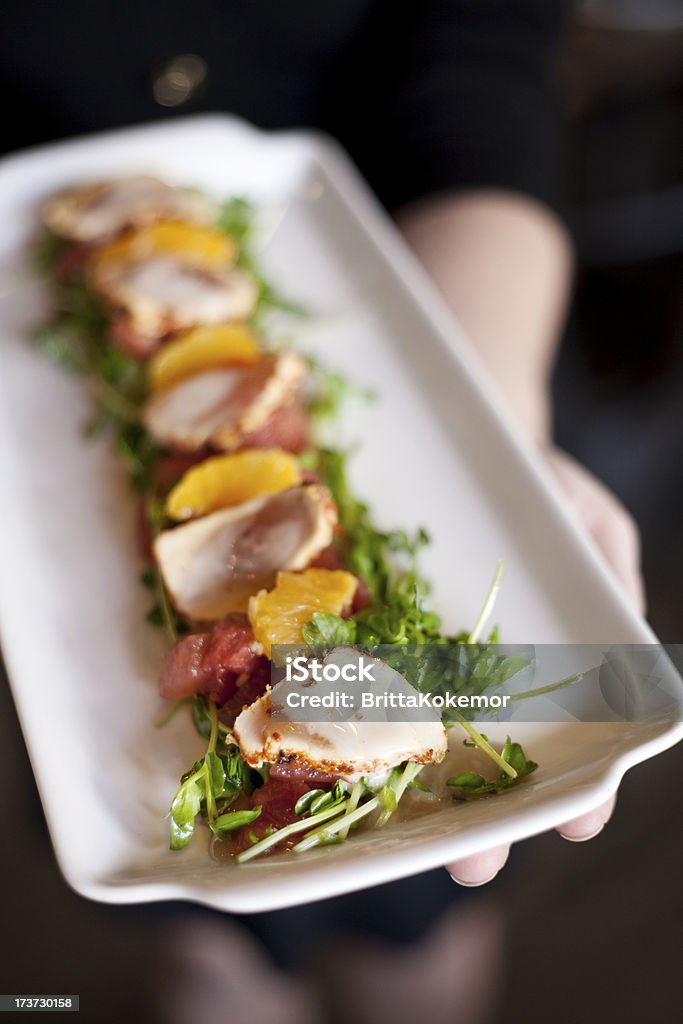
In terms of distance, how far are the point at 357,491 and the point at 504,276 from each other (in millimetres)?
1068

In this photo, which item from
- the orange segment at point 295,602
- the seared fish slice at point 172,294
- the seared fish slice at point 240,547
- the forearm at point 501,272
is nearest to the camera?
the orange segment at point 295,602

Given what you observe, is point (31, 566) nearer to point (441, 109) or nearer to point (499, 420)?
point (499, 420)

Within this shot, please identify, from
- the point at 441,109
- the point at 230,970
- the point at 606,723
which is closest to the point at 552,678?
the point at 606,723

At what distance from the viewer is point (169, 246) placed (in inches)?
104

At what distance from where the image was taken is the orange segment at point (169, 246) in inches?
103

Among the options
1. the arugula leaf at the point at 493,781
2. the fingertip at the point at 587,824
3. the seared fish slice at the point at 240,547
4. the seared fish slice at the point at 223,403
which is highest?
the seared fish slice at the point at 223,403

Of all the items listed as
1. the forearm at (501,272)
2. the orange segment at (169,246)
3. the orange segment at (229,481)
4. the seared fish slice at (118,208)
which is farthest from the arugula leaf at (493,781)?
the seared fish slice at (118,208)

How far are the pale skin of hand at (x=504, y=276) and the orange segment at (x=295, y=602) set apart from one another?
102 centimetres

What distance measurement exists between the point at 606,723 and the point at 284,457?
0.83 metres

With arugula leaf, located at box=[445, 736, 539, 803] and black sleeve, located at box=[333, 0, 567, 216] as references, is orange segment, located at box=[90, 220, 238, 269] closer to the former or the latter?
black sleeve, located at box=[333, 0, 567, 216]

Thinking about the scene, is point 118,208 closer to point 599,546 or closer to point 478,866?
point 599,546

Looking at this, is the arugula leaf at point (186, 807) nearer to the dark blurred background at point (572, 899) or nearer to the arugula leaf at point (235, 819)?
the arugula leaf at point (235, 819)

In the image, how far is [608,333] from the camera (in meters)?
4.28

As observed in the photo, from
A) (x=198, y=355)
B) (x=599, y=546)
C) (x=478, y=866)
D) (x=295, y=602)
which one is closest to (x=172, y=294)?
(x=198, y=355)
